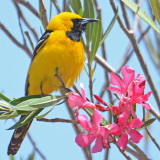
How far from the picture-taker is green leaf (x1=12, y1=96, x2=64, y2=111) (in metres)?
1.84

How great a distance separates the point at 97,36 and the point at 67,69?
2.21 ft

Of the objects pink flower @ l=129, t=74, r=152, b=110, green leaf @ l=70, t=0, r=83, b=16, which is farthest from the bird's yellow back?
pink flower @ l=129, t=74, r=152, b=110

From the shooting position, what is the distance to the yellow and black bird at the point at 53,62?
315 centimetres

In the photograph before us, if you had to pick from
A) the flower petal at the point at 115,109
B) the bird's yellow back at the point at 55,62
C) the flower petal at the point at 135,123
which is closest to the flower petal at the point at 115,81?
the flower petal at the point at 115,109

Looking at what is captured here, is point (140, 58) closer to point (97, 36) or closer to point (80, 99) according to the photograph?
point (97, 36)

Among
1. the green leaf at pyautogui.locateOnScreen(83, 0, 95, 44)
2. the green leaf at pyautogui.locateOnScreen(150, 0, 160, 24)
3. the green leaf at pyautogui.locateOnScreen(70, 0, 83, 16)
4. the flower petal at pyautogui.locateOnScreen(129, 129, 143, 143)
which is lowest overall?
the flower petal at pyautogui.locateOnScreen(129, 129, 143, 143)

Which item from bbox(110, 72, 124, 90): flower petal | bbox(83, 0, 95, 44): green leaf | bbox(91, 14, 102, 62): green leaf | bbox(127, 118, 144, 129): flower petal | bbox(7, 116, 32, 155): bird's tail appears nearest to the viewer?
bbox(127, 118, 144, 129): flower petal

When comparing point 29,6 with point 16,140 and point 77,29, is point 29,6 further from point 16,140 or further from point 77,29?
point 16,140

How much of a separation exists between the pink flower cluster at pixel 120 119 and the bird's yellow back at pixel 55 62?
1405 mm

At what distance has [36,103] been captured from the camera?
6.24ft

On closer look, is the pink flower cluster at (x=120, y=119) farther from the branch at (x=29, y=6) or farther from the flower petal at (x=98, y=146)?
the branch at (x=29, y=6)

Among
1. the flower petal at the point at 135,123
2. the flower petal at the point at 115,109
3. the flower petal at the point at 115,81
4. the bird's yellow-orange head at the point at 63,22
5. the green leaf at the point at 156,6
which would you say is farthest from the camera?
the bird's yellow-orange head at the point at 63,22

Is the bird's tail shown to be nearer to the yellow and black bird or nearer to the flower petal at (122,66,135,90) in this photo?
the yellow and black bird

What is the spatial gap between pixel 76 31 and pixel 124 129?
2.26 metres
